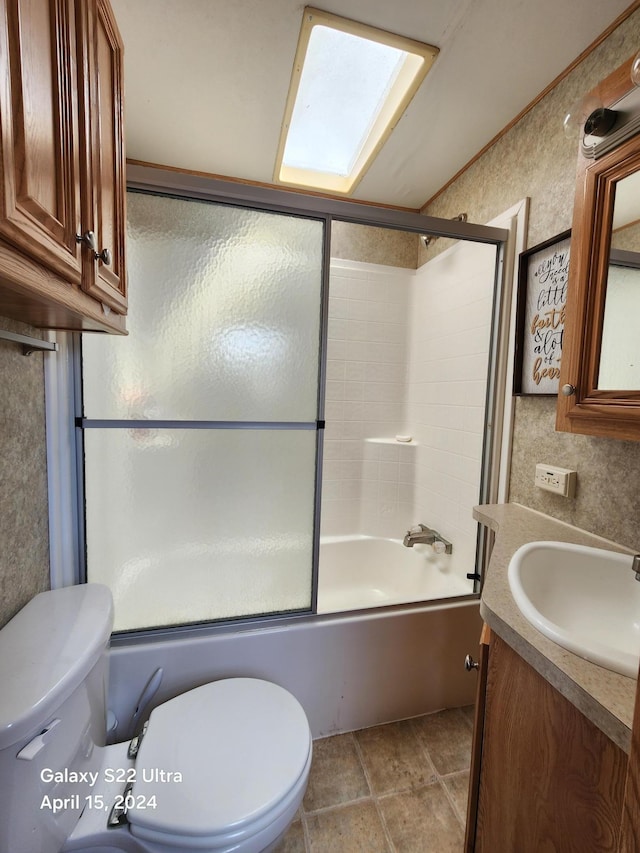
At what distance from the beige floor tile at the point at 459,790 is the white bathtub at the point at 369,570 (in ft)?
2.95

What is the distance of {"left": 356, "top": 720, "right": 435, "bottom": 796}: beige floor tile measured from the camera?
1.29m

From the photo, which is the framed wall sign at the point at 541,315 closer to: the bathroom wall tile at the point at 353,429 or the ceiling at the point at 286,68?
the ceiling at the point at 286,68

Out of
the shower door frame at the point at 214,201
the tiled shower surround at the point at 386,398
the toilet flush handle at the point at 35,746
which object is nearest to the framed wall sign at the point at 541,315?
the shower door frame at the point at 214,201

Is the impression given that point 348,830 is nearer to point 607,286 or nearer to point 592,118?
point 607,286

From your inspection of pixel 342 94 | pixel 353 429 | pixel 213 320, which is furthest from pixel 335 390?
pixel 342 94

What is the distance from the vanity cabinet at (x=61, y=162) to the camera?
49 centimetres

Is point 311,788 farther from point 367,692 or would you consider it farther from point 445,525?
point 445,525

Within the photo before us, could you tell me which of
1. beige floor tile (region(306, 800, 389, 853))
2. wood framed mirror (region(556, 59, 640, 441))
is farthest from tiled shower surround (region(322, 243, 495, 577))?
beige floor tile (region(306, 800, 389, 853))

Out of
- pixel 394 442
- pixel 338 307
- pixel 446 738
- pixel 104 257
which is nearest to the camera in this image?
pixel 104 257

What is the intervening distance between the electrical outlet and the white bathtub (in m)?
1.00

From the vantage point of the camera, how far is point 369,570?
2467 millimetres

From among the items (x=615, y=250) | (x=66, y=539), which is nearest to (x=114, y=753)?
(x=66, y=539)

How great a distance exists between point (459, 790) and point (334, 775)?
45 centimetres

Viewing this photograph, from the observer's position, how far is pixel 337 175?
1984mm
